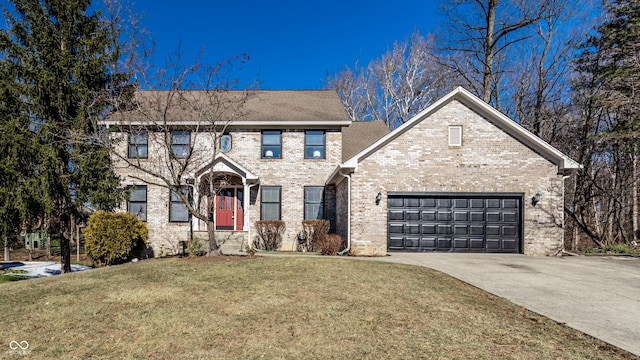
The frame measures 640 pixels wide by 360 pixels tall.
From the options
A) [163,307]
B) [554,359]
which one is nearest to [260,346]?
[163,307]

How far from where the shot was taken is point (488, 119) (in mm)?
12844

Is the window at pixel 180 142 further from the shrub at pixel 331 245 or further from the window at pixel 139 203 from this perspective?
the shrub at pixel 331 245

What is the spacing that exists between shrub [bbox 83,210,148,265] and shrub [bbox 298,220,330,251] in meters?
6.51

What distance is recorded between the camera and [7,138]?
33.2 ft

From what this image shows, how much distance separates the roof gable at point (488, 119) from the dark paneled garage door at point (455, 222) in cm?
182

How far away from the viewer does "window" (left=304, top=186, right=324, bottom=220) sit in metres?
15.4

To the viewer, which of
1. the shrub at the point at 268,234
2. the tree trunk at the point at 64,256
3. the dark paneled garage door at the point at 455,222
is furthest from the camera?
the shrub at the point at 268,234

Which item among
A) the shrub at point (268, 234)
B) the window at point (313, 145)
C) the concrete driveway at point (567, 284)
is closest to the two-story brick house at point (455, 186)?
the concrete driveway at point (567, 284)

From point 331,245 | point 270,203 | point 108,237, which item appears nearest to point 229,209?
point 270,203

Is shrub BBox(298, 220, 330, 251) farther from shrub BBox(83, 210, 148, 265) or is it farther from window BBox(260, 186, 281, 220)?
shrub BBox(83, 210, 148, 265)

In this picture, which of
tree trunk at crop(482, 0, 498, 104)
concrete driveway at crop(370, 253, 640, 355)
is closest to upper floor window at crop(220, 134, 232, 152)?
concrete driveway at crop(370, 253, 640, 355)

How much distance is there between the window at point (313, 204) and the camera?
15.4m

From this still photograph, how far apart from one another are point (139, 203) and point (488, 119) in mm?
15003

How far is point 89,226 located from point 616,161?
82.1ft
